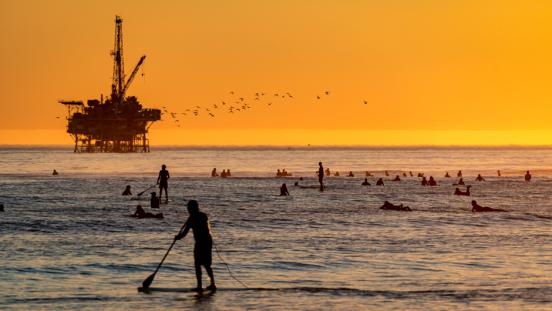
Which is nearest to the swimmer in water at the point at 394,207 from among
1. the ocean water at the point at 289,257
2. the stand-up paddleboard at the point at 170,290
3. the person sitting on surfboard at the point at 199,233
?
the ocean water at the point at 289,257

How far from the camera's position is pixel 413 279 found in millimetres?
27062

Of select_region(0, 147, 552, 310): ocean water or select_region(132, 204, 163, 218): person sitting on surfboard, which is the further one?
select_region(132, 204, 163, 218): person sitting on surfboard

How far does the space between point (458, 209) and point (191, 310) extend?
36.7 meters

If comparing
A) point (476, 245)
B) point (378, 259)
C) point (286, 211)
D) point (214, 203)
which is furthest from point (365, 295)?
point (214, 203)

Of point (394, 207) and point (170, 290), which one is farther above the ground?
point (394, 207)

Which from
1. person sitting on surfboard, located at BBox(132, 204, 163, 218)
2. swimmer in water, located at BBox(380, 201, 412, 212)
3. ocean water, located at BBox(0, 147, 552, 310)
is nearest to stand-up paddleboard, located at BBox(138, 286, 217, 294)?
ocean water, located at BBox(0, 147, 552, 310)

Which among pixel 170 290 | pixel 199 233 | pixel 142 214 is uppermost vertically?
pixel 199 233

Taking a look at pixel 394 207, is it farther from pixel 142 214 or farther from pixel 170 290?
pixel 170 290

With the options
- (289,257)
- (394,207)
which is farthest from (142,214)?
(289,257)

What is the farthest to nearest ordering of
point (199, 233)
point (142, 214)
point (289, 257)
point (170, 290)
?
point (142, 214) < point (289, 257) < point (170, 290) < point (199, 233)

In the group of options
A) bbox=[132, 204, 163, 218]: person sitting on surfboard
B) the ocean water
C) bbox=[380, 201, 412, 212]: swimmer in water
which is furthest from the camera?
bbox=[380, 201, 412, 212]: swimmer in water

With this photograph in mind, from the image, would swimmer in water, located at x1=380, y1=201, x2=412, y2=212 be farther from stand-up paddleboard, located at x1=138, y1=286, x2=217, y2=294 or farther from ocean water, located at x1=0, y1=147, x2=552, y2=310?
stand-up paddleboard, located at x1=138, y1=286, x2=217, y2=294

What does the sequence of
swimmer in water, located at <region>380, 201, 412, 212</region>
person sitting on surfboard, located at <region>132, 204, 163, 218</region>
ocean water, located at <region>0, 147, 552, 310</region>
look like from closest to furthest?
ocean water, located at <region>0, 147, 552, 310</region> → person sitting on surfboard, located at <region>132, 204, 163, 218</region> → swimmer in water, located at <region>380, 201, 412, 212</region>

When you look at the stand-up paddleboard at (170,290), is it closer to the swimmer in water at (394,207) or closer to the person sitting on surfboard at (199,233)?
the person sitting on surfboard at (199,233)
